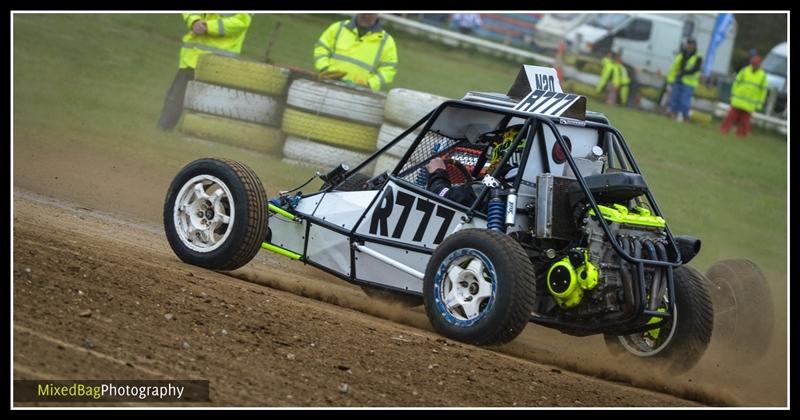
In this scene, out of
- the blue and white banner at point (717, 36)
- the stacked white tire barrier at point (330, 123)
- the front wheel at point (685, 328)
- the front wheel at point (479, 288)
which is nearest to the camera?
the front wheel at point (479, 288)

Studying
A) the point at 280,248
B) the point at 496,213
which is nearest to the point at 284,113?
the point at 280,248

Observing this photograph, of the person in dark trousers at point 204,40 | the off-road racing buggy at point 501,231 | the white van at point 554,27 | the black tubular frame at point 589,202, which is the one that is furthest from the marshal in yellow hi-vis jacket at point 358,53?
the white van at point 554,27

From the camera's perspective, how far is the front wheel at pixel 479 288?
6609 millimetres

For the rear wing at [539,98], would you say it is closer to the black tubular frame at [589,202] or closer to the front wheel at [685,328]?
the black tubular frame at [589,202]

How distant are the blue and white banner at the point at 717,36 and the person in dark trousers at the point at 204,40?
15771 mm

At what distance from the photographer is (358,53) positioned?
13.7 metres

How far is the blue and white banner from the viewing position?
89.1 feet

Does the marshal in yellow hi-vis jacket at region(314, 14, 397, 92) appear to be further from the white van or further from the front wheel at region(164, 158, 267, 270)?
the white van

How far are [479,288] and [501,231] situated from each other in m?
0.48

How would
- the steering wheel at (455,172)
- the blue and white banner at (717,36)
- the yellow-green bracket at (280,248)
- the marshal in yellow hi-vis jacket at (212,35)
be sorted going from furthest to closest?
the blue and white banner at (717,36), the marshal in yellow hi-vis jacket at (212,35), the yellow-green bracket at (280,248), the steering wheel at (455,172)

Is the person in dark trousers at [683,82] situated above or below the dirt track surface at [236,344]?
above

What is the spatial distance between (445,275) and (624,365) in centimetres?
143

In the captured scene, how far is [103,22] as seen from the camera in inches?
789
